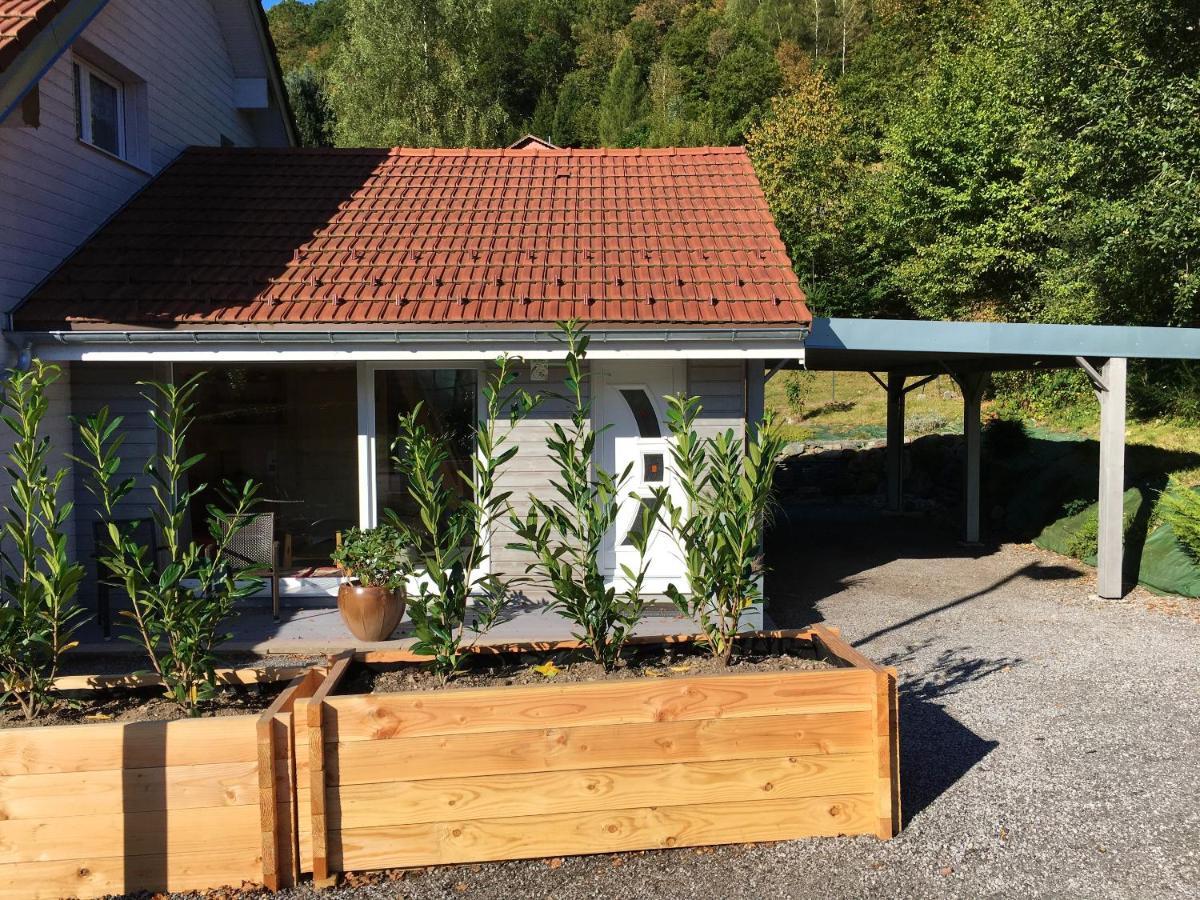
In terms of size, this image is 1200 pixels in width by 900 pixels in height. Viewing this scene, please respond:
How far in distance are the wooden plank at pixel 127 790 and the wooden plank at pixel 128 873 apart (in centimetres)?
19

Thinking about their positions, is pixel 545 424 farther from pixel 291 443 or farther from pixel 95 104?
pixel 95 104

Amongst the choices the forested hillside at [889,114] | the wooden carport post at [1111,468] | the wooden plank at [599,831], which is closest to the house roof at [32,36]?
the wooden plank at [599,831]

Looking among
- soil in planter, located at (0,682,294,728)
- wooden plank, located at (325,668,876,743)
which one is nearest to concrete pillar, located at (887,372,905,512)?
wooden plank, located at (325,668,876,743)

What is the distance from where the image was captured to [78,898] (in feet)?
11.8

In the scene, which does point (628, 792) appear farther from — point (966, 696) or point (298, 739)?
point (966, 696)

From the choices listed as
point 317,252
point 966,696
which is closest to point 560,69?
point 317,252

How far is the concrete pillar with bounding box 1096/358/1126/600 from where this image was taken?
945 centimetres

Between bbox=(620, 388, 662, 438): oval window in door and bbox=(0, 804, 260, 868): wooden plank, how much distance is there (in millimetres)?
5317

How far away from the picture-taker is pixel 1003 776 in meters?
4.91

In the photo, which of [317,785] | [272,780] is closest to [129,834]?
[272,780]

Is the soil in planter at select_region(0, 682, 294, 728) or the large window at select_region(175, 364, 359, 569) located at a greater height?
the large window at select_region(175, 364, 359, 569)

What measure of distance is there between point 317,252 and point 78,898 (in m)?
6.36

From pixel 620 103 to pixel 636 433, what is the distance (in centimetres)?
3869

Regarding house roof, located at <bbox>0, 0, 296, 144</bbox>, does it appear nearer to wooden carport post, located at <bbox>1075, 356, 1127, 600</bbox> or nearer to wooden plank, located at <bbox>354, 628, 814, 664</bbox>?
wooden plank, located at <bbox>354, 628, 814, 664</bbox>
